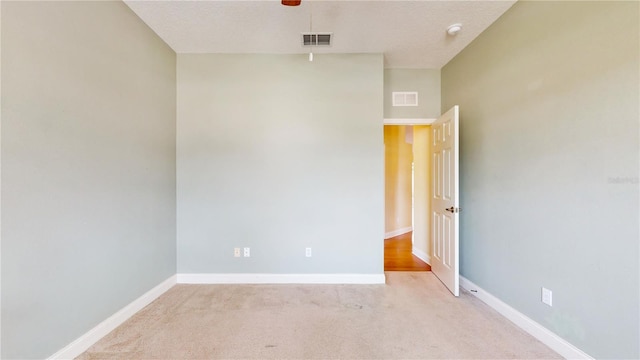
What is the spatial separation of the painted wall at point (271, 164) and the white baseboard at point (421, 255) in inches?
53.7

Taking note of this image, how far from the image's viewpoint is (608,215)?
146 cm

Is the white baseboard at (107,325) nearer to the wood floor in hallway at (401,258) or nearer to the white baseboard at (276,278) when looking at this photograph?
the white baseboard at (276,278)

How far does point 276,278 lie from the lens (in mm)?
2895

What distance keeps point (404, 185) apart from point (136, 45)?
17.5 feet

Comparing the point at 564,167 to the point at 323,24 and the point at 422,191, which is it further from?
the point at 323,24

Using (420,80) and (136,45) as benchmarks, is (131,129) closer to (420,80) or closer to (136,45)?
(136,45)

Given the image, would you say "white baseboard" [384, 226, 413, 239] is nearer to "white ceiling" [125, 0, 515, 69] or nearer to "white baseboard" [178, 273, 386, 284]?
"white baseboard" [178, 273, 386, 284]

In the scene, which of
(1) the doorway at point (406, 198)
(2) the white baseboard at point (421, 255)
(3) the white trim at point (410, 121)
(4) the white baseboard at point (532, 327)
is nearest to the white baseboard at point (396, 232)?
(1) the doorway at point (406, 198)

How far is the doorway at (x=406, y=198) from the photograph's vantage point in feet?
12.0

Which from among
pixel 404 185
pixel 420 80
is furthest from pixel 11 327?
pixel 404 185

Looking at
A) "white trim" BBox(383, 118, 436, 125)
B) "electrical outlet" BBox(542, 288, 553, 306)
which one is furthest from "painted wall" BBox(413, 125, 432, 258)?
"electrical outlet" BBox(542, 288, 553, 306)

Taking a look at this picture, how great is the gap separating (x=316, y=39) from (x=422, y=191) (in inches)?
106

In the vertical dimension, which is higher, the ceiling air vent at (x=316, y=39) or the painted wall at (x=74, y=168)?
the ceiling air vent at (x=316, y=39)

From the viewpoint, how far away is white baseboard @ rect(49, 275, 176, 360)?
165 centimetres
